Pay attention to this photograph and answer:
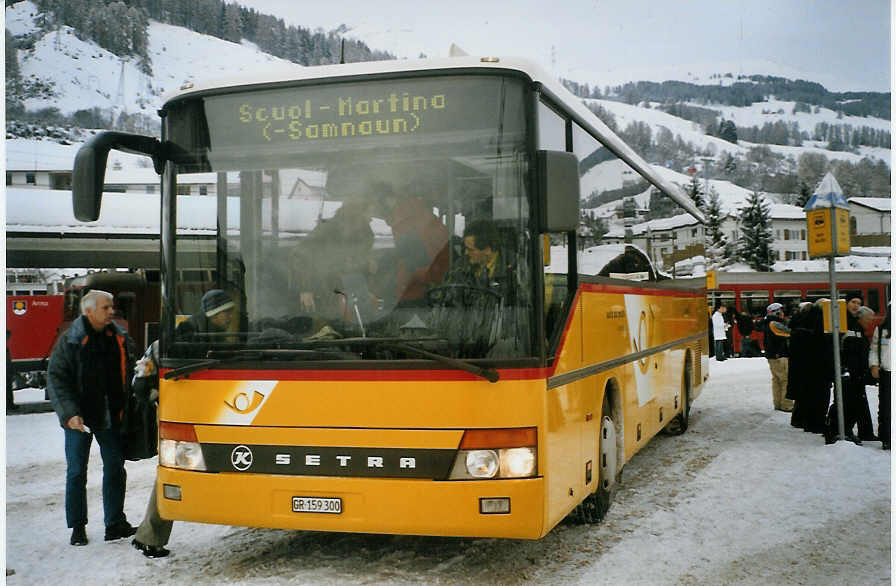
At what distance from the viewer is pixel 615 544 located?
20.7 feet

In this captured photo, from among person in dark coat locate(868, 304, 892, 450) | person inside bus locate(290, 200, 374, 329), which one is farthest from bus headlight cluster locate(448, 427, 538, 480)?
person in dark coat locate(868, 304, 892, 450)

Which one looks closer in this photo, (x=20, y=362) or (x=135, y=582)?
(x=135, y=582)

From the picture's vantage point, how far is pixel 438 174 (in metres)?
5.05

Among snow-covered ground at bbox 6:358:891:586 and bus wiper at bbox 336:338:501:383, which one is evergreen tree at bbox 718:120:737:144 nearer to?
snow-covered ground at bbox 6:358:891:586

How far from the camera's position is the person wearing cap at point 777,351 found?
13.8 meters

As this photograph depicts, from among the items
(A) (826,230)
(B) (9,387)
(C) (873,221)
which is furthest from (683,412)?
(B) (9,387)

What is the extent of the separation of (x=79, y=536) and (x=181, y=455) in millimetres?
1689

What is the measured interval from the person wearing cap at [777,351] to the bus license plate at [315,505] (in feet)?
33.7

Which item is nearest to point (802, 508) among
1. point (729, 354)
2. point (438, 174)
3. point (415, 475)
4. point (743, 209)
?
point (415, 475)

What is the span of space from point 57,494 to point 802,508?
6.77m

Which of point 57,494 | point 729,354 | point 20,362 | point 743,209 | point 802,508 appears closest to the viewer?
point 802,508

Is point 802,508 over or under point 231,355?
under

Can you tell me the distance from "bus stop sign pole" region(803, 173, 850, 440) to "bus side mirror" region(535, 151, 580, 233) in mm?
6883

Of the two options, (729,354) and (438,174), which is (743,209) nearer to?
(729,354)
